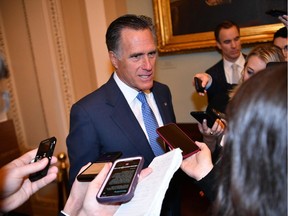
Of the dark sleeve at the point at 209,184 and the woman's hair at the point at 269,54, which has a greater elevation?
the woman's hair at the point at 269,54

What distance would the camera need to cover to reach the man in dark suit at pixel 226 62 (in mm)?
2760

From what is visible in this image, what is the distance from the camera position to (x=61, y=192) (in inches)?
129

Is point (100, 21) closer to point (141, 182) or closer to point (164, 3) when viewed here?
point (164, 3)

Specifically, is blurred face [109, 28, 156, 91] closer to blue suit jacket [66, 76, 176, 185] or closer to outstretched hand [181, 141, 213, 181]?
blue suit jacket [66, 76, 176, 185]

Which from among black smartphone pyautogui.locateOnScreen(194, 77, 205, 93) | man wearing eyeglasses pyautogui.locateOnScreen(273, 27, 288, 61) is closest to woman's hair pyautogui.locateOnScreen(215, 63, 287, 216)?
black smartphone pyautogui.locateOnScreen(194, 77, 205, 93)

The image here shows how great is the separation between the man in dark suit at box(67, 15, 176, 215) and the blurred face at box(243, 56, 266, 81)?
598 mm

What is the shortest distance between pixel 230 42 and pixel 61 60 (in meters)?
1.77

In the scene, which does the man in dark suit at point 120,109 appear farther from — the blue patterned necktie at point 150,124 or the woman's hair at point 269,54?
the woman's hair at point 269,54

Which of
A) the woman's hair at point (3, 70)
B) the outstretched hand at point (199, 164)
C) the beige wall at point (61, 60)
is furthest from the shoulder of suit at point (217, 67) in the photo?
the woman's hair at point (3, 70)

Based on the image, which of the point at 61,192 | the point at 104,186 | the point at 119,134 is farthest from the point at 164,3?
the point at 104,186

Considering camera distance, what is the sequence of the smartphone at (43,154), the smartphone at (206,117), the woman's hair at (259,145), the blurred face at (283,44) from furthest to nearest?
the blurred face at (283,44)
the smartphone at (206,117)
the smartphone at (43,154)
the woman's hair at (259,145)

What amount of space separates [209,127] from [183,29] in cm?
171

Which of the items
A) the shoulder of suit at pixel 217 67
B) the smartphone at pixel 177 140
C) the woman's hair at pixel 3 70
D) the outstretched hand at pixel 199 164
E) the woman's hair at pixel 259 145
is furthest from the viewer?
the shoulder of suit at pixel 217 67

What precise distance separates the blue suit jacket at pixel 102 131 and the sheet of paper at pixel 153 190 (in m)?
0.47
